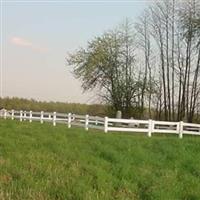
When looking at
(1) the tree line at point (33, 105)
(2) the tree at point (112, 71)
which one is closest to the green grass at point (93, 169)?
(2) the tree at point (112, 71)

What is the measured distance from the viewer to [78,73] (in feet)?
191

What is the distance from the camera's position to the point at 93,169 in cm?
1357

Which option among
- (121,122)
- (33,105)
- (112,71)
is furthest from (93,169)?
(33,105)

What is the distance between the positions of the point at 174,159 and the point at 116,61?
3963 cm

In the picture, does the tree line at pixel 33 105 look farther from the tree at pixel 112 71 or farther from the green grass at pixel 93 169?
the green grass at pixel 93 169

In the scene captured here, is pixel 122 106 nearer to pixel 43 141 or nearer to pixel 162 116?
pixel 162 116

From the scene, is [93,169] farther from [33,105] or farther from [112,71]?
[33,105]

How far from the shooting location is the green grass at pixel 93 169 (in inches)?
449

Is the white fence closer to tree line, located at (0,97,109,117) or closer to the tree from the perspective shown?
the tree

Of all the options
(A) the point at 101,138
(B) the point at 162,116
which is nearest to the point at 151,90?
(B) the point at 162,116

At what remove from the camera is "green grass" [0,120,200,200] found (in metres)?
11.4

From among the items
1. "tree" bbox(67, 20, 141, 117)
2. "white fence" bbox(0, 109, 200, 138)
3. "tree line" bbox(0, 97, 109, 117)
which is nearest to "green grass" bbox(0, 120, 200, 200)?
"white fence" bbox(0, 109, 200, 138)

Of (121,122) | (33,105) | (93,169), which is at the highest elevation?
(33,105)

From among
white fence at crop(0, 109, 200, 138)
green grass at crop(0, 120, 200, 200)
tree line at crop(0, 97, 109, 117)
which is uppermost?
tree line at crop(0, 97, 109, 117)
